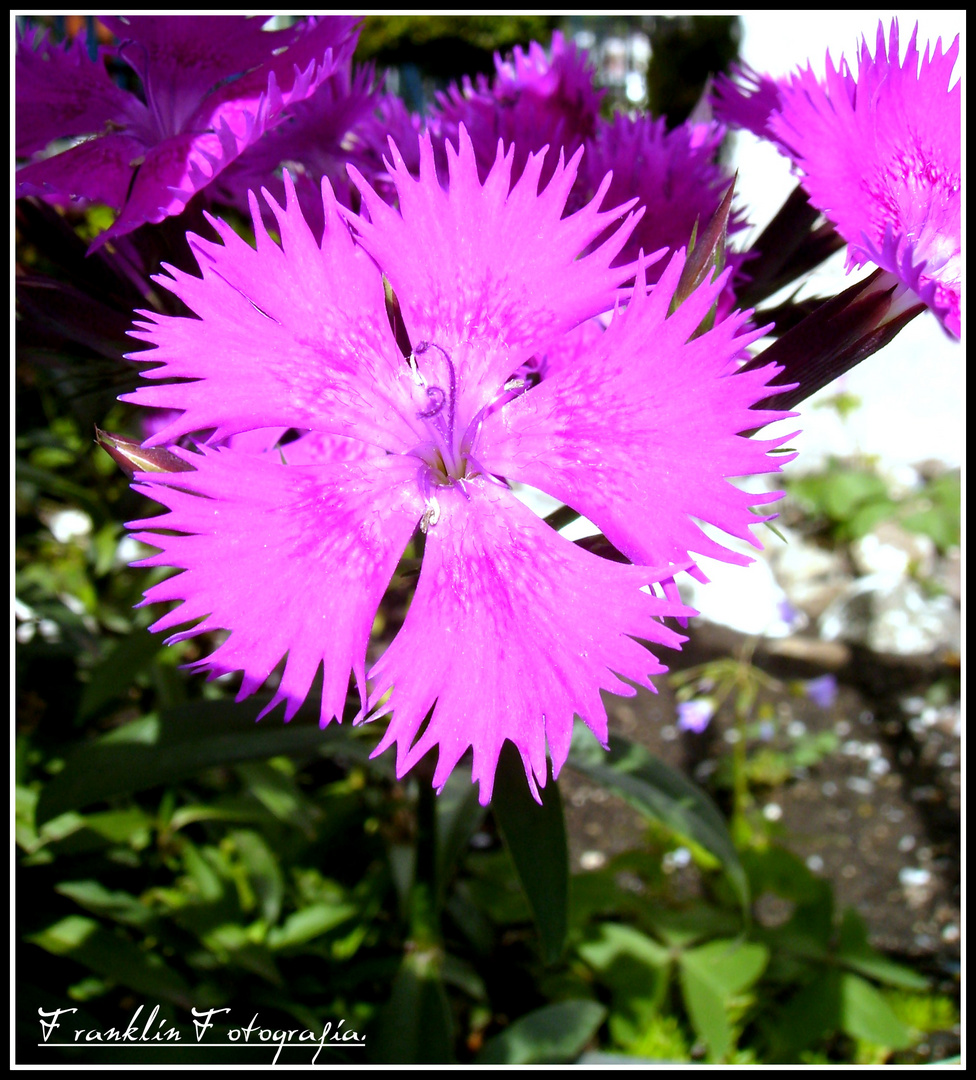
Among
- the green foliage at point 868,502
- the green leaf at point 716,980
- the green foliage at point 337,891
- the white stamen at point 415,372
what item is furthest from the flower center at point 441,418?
the green foliage at point 868,502

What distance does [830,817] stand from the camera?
162 centimetres

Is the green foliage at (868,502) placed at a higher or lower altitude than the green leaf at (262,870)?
higher

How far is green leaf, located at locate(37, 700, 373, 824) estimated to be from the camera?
0.73 metres

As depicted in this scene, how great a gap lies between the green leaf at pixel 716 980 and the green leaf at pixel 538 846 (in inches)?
16.9

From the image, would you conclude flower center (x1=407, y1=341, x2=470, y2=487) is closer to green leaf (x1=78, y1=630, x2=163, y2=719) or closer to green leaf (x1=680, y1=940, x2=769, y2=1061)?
green leaf (x1=78, y1=630, x2=163, y2=719)

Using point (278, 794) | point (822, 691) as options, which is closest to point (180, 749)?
point (278, 794)

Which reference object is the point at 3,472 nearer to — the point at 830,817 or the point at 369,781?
the point at 369,781

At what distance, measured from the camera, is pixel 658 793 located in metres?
0.80

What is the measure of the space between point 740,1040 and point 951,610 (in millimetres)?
1332

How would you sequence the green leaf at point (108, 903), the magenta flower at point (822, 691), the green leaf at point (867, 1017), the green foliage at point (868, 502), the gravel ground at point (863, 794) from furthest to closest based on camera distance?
the green foliage at point (868, 502)
the magenta flower at point (822, 691)
the gravel ground at point (863, 794)
the green leaf at point (867, 1017)
the green leaf at point (108, 903)

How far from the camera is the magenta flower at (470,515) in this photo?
0.40 m

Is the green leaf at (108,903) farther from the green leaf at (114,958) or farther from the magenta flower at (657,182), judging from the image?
the magenta flower at (657,182)

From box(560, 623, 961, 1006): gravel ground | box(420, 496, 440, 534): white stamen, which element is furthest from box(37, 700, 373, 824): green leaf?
box(560, 623, 961, 1006): gravel ground

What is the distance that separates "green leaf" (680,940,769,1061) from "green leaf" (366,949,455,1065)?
34 cm
